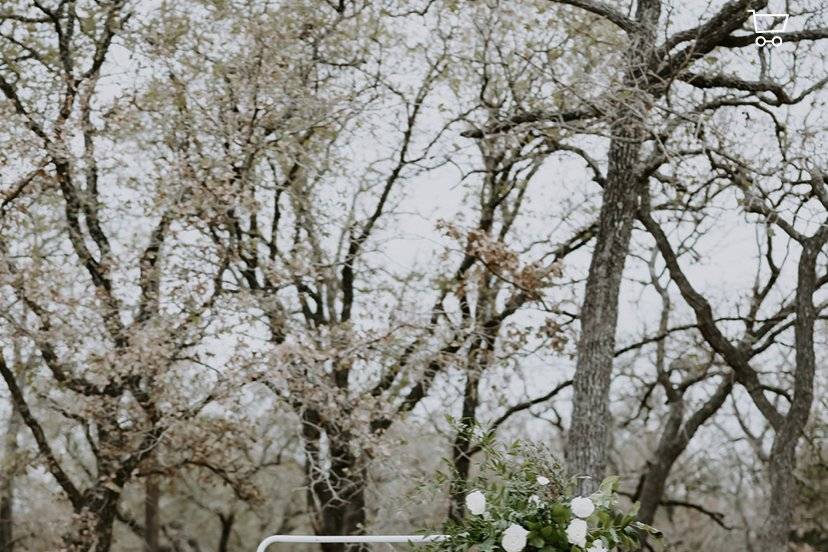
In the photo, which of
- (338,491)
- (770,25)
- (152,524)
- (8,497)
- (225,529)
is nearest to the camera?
(770,25)

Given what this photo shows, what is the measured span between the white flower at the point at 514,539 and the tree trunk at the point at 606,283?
4.78 meters

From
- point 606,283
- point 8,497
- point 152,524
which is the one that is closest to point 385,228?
point 606,283

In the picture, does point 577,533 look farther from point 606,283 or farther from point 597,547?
point 606,283

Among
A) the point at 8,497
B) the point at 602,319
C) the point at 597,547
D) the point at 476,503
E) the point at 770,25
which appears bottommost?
the point at 597,547

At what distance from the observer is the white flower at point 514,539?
2850 millimetres

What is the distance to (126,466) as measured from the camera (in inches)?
358

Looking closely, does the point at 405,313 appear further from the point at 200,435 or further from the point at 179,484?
the point at 179,484

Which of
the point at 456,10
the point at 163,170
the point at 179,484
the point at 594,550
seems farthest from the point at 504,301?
the point at 594,550

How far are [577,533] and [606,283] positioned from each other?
531 cm

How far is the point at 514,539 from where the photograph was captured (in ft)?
9.37

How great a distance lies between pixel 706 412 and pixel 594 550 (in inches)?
309

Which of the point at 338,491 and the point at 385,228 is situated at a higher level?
the point at 385,228

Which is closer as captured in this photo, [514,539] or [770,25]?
[514,539]

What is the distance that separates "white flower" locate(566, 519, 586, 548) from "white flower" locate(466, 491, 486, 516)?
235 millimetres
